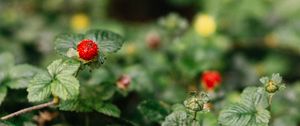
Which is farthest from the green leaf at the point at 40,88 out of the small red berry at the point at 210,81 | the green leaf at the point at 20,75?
the small red berry at the point at 210,81

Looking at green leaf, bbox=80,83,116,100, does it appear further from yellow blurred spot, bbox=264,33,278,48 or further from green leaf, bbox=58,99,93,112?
yellow blurred spot, bbox=264,33,278,48

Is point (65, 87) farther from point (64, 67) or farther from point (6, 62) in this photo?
point (6, 62)

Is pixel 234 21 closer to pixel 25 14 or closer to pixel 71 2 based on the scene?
pixel 71 2

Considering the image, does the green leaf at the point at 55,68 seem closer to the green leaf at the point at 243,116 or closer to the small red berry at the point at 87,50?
the small red berry at the point at 87,50

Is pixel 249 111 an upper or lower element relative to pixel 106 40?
lower

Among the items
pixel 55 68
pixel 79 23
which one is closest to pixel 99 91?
pixel 55 68

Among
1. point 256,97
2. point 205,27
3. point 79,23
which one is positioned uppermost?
point 79,23

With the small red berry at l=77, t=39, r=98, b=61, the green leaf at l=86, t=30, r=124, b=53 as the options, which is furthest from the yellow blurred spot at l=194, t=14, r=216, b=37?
the small red berry at l=77, t=39, r=98, b=61
